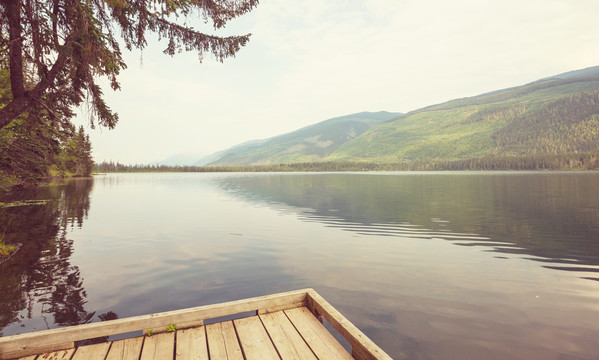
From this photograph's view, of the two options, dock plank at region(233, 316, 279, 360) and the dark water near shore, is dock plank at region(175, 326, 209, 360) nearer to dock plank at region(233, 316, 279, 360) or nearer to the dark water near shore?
dock plank at region(233, 316, 279, 360)

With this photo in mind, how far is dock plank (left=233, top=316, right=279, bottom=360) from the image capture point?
501cm

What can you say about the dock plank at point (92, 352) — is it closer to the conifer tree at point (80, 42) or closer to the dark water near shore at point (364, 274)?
the dark water near shore at point (364, 274)

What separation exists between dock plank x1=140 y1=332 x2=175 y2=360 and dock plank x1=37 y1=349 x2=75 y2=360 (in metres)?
1.17

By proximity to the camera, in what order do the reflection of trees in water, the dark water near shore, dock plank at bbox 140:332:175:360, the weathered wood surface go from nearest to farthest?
the weathered wood surface → dock plank at bbox 140:332:175:360 → the dark water near shore → the reflection of trees in water

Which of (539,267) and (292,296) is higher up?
(292,296)

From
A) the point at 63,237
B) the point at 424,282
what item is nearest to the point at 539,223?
the point at 424,282

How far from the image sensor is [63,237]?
18.5 metres

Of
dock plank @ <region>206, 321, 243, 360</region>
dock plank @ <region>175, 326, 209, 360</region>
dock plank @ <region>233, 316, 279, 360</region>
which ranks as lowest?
dock plank @ <region>233, 316, 279, 360</region>

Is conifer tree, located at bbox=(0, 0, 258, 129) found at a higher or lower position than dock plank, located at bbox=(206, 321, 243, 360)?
higher

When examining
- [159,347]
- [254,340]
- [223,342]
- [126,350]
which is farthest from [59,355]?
[254,340]

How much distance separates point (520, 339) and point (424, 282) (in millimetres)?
3940

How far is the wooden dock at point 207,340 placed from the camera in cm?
489

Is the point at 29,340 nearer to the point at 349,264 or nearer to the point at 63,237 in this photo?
the point at 349,264

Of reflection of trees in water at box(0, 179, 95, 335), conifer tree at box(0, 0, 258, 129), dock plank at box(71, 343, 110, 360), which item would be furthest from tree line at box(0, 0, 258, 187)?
dock plank at box(71, 343, 110, 360)
